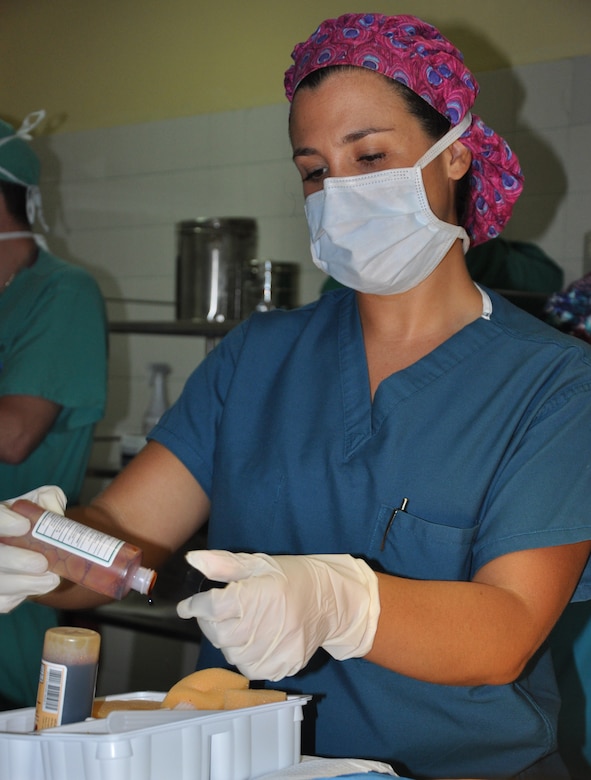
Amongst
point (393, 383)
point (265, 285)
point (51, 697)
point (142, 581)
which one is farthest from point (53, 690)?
point (265, 285)

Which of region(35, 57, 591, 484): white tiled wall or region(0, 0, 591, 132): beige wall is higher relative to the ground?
region(0, 0, 591, 132): beige wall

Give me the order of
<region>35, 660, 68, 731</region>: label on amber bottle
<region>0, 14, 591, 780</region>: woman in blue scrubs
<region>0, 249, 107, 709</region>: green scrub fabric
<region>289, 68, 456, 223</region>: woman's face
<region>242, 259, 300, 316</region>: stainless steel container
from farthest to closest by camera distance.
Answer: <region>242, 259, 300, 316</region>: stainless steel container → <region>0, 249, 107, 709</region>: green scrub fabric → <region>289, 68, 456, 223</region>: woman's face → <region>0, 14, 591, 780</region>: woman in blue scrubs → <region>35, 660, 68, 731</region>: label on amber bottle

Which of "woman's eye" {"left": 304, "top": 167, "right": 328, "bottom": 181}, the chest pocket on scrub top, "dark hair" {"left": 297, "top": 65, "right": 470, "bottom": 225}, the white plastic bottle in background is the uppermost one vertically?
"dark hair" {"left": 297, "top": 65, "right": 470, "bottom": 225}

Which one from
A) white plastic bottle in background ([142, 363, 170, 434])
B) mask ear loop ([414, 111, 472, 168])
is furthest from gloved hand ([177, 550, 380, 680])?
white plastic bottle in background ([142, 363, 170, 434])

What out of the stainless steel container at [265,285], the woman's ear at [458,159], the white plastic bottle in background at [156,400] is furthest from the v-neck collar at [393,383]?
the white plastic bottle in background at [156,400]

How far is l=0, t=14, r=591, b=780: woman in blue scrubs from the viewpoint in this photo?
3.22 feet

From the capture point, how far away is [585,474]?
105 centimetres

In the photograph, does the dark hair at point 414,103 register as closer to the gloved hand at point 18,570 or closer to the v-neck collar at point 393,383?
the v-neck collar at point 393,383

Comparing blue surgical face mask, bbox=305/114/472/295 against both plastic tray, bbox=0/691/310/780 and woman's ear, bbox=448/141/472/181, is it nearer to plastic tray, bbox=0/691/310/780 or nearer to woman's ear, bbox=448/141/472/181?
woman's ear, bbox=448/141/472/181

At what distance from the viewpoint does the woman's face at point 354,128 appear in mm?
1159

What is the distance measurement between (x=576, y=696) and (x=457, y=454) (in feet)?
2.14

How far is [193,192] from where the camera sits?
3100 mm

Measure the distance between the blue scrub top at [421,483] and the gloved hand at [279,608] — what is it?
20 centimetres

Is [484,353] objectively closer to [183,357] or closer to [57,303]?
[57,303]
